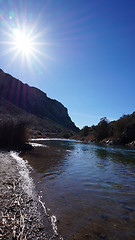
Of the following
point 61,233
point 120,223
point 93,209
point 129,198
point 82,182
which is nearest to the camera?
point 61,233

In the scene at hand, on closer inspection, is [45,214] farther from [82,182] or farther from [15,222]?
[82,182]

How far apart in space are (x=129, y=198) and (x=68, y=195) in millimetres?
2700

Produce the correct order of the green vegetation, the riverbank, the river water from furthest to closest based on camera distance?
the green vegetation < the river water < the riverbank

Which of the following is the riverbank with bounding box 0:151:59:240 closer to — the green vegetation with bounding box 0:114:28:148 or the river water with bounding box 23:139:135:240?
the river water with bounding box 23:139:135:240

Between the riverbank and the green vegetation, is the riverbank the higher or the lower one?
the lower one

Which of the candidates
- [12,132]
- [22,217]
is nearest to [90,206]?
[22,217]

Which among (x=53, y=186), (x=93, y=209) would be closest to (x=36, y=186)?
(x=53, y=186)

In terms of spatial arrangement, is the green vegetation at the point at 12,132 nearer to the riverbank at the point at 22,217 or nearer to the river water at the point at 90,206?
the river water at the point at 90,206

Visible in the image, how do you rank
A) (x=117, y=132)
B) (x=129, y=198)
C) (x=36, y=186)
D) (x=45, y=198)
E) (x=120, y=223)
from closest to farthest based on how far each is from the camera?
(x=120, y=223) < (x=45, y=198) < (x=129, y=198) < (x=36, y=186) < (x=117, y=132)

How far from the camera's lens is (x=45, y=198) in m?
5.94

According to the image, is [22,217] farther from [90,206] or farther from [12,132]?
[12,132]

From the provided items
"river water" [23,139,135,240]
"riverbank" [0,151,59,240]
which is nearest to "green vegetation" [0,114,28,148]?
"river water" [23,139,135,240]

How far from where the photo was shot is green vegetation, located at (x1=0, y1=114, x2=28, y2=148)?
23.2 metres

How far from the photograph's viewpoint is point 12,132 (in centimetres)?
2394
